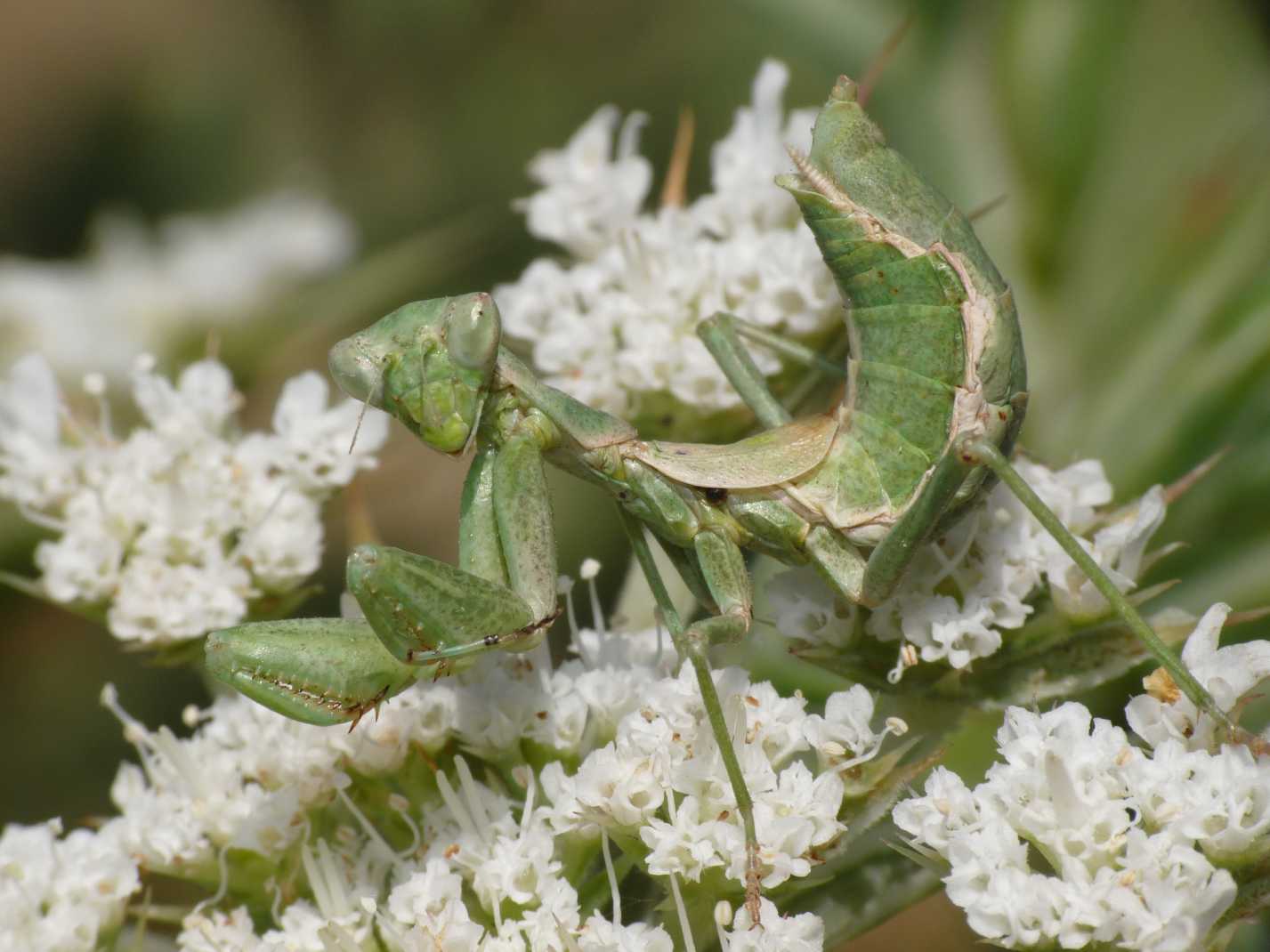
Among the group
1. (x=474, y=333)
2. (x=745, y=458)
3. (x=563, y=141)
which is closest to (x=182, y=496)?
(x=474, y=333)

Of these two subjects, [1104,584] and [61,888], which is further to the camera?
[61,888]

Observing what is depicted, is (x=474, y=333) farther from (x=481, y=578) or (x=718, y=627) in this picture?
(x=718, y=627)

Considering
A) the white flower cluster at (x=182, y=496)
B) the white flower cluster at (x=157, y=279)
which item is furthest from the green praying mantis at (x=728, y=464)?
the white flower cluster at (x=157, y=279)

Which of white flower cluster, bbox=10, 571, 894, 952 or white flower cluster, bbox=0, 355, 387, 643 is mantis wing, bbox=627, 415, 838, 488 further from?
white flower cluster, bbox=0, 355, 387, 643

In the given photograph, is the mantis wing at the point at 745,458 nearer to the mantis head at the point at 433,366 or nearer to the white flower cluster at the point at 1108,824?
the mantis head at the point at 433,366

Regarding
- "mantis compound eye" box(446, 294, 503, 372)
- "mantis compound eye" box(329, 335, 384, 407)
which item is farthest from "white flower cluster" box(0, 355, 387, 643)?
"mantis compound eye" box(446, 294, 503, 372)

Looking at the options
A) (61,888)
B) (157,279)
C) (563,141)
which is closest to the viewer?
(61,888)
